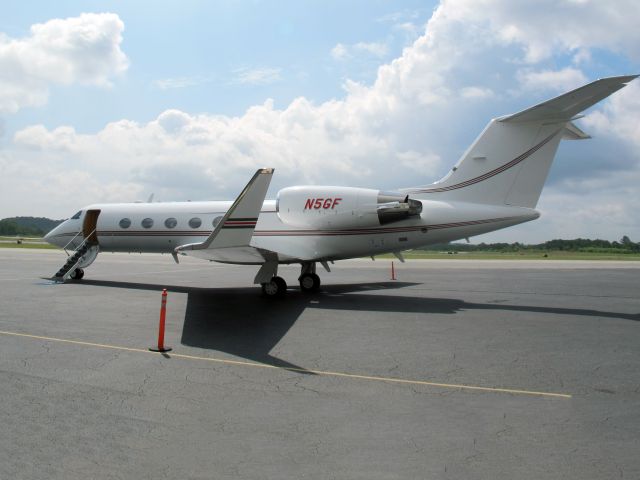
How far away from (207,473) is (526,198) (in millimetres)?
12098

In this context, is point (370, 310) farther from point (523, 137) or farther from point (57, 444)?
point (57, 444)

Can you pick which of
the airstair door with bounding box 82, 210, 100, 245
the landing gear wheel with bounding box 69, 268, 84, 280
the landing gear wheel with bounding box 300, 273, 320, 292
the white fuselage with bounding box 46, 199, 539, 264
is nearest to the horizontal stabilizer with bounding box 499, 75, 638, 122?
the white fuselage with bounding box 46, 199, 539, 264

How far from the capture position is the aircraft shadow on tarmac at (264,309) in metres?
8.42

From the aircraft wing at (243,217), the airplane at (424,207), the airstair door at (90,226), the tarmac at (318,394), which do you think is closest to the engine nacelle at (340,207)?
the airplane at (424,207)

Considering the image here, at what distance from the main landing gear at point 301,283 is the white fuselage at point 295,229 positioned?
0.66 meters

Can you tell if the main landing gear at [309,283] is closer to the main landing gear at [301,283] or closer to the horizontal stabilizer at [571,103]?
the main landing gear at [301,283]

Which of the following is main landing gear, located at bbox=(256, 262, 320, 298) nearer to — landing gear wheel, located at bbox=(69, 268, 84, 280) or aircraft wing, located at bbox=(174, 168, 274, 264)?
aircraft wing, located at bbox=(174, 168, 274, 264)

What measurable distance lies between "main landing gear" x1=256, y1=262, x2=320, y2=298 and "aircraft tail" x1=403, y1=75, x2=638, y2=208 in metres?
4.94

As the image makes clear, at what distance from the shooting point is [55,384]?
5.89 m

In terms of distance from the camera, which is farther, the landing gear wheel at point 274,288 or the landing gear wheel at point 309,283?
the landing gear wheel at point 309,283

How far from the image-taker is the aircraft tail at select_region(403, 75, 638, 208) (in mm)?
12938

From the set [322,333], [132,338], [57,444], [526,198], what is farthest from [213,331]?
[526,198]

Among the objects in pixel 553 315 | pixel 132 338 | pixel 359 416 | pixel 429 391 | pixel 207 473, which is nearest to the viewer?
pixel 207 473

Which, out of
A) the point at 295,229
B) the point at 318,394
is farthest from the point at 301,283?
the point at 318,394
